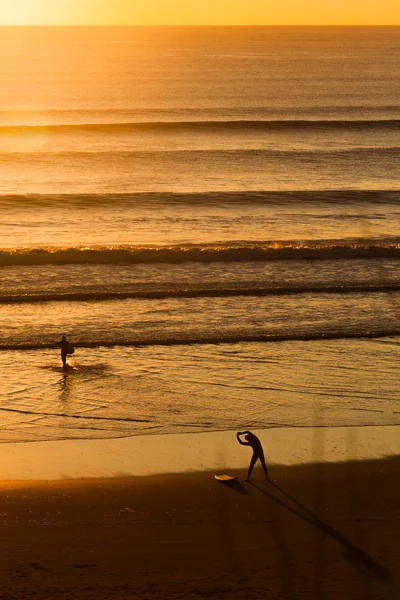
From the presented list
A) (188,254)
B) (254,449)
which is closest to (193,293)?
(188,254)

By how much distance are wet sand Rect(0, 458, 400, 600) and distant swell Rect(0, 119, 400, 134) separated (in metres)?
50.9

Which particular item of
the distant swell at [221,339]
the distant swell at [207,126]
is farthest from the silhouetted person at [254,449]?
the distant swell at [207,126]

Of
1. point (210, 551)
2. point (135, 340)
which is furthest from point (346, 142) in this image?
point (210, 551)

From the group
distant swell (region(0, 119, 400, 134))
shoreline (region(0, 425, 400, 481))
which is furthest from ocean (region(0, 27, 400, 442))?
shoreline (region(0, 425, 400, 481))

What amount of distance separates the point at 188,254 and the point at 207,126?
3568 centimetres

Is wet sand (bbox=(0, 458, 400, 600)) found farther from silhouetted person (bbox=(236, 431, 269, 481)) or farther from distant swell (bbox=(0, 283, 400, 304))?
distant swell (bbox=(0, 283, 400, 304))

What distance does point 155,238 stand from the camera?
32.0 metres

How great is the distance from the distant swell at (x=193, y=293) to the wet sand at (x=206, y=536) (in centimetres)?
1124

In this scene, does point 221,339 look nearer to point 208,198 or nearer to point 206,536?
point 206,536

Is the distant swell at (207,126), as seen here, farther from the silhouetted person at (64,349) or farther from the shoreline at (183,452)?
the shoreline at (183,452)

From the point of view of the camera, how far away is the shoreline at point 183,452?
1320 cm

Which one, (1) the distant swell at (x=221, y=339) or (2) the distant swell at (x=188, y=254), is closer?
(1) the distant swell at (x=221, y=339)

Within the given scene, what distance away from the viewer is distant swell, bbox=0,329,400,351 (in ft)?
64.5

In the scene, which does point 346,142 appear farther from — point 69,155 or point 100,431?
point 100,431
